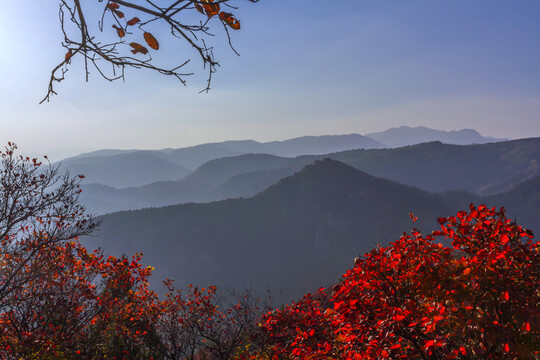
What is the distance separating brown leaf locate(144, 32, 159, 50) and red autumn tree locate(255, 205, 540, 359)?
3.49m

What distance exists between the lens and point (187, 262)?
356ft

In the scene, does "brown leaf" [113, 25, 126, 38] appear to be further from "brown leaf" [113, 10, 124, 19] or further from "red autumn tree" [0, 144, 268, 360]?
"red autumn tree" [0, 144, 268, 360]

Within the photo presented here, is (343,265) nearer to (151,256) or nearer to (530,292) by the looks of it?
(151,256)

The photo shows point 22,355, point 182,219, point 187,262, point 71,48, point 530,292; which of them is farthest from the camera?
point 182,219

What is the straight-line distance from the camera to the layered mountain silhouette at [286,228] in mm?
102125

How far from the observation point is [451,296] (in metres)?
3.67

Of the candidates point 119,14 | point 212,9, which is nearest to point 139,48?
point 119,14

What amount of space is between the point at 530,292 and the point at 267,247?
10801 centimetres

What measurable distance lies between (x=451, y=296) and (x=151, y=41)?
3.88 meters

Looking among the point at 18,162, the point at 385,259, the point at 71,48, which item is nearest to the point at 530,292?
the point at 385,259

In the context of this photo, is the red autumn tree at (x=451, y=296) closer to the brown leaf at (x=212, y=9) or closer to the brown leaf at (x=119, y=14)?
the brown leaf at (x=212, y=9)

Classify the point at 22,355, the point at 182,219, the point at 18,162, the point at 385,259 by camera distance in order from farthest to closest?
the point at 182,219, the point at 18,162, the point at 22,355, the point at 385,259

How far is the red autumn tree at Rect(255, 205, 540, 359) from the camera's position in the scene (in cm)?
328

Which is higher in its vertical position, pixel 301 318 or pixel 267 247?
pixel 301 318
